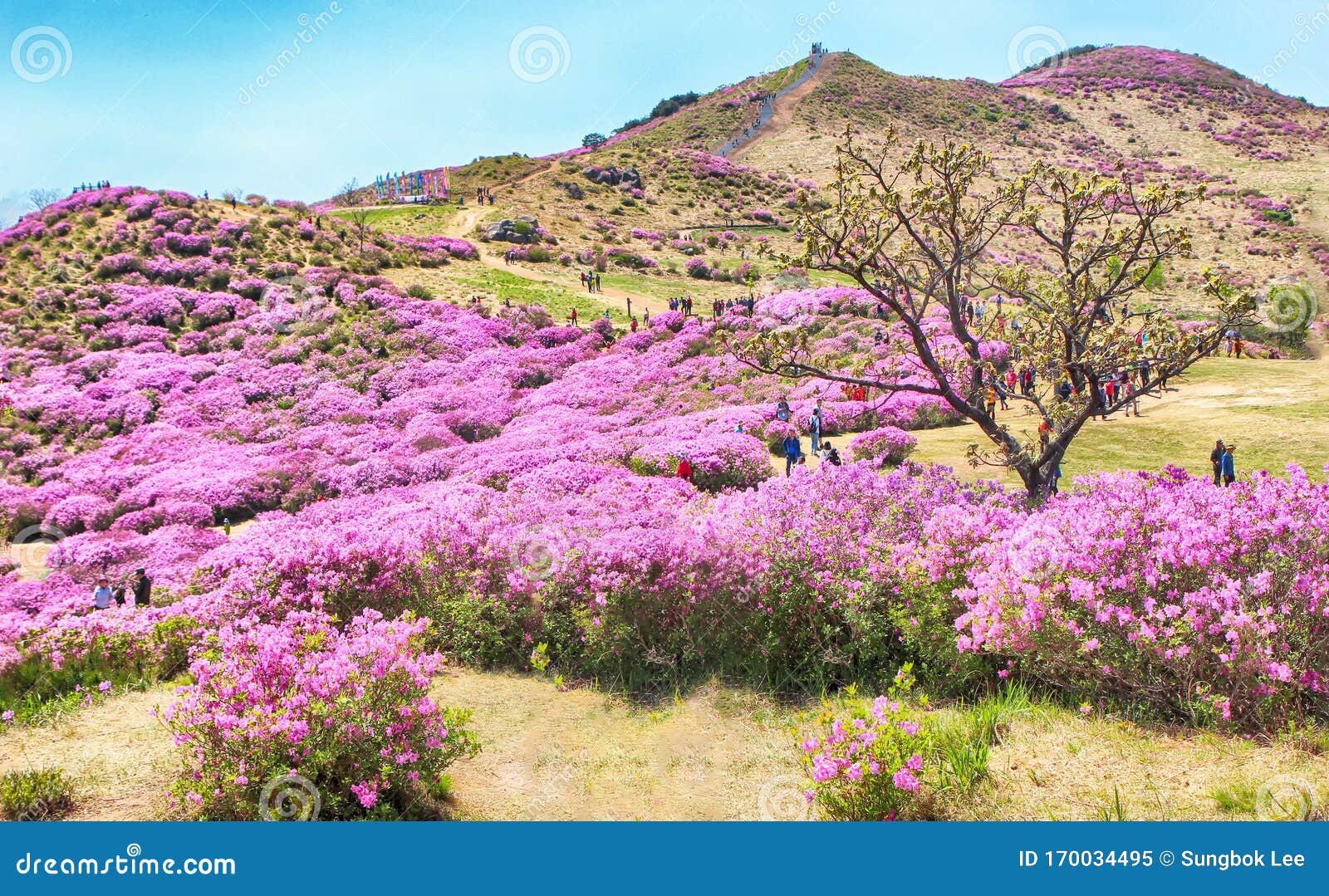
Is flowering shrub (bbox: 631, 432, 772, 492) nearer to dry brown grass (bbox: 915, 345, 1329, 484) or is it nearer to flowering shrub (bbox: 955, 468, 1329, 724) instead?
dry brown grass (bbox: 915, 345, 1329, 484)

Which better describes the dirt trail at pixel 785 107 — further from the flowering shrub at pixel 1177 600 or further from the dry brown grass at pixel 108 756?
the dry brown grass at pixel 108 756

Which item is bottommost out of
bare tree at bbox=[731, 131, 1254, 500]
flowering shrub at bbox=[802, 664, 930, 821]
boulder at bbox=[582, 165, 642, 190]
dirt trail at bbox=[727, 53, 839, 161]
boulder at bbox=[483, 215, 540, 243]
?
flowering shrub at bbox=[802, 664, 930, 821]

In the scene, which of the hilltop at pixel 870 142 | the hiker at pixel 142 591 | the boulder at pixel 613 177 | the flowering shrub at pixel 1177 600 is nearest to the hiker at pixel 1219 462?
the flowering shrub at pixel 1177 600

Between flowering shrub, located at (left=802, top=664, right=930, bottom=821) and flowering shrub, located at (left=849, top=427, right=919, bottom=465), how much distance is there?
1578cm

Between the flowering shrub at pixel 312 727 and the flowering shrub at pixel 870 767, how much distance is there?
3300 millimetres

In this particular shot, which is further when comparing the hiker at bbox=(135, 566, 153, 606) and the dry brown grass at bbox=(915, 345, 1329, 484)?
the dry brown grass at bbox=(915, 345, 1329, 484)

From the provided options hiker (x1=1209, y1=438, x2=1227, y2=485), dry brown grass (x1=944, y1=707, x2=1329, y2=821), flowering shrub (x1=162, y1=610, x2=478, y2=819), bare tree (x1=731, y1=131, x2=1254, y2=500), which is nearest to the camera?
dry brown grass (x1=944, y1=707, x2=1329, y2=821)

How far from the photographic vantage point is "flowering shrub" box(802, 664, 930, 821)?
6.36 meters

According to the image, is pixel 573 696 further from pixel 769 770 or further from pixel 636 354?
pixel 636 354

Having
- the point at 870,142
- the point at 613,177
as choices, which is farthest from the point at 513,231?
the point at 870,142

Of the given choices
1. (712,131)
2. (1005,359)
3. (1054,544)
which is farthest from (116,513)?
(712,131)

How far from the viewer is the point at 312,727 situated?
22.9 feet

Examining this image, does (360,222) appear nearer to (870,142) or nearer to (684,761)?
(870,142)

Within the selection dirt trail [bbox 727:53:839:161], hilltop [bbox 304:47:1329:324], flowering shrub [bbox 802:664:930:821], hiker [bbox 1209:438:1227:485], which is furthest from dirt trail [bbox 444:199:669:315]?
dirt trail [bbox 727:53:839:161]
